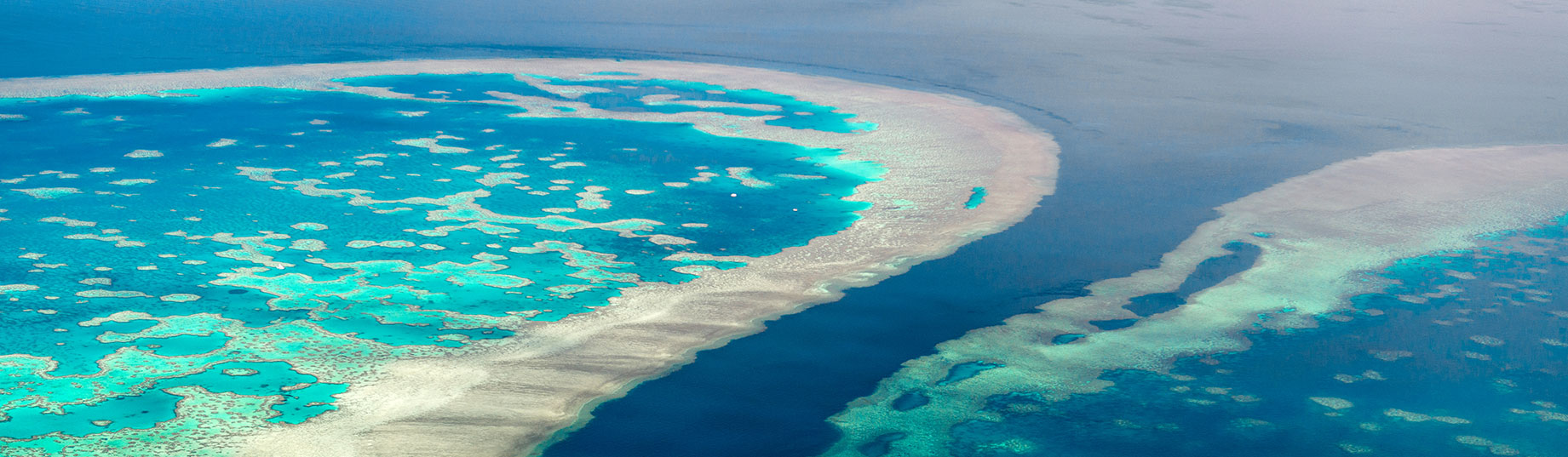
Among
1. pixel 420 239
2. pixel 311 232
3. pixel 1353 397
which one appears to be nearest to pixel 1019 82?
pixel 420 239

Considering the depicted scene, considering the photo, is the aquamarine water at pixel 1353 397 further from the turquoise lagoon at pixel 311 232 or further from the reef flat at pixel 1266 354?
the turquoise lagoon at pixel 311 232

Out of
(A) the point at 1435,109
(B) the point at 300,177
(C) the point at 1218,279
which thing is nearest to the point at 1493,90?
(A) the point at 1435,109

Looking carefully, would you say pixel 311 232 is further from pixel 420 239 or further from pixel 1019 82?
pixel 1019 82

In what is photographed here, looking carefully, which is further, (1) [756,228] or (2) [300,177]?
(2) [300,177]

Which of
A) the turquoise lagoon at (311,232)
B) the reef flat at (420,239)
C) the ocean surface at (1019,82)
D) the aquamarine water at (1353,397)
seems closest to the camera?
the aquamarine water at (1353,397)

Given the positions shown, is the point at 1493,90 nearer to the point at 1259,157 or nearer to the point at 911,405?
the point at 1259,157

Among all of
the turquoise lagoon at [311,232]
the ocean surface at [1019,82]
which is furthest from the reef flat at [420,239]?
the ocean surface at [1019,82]
